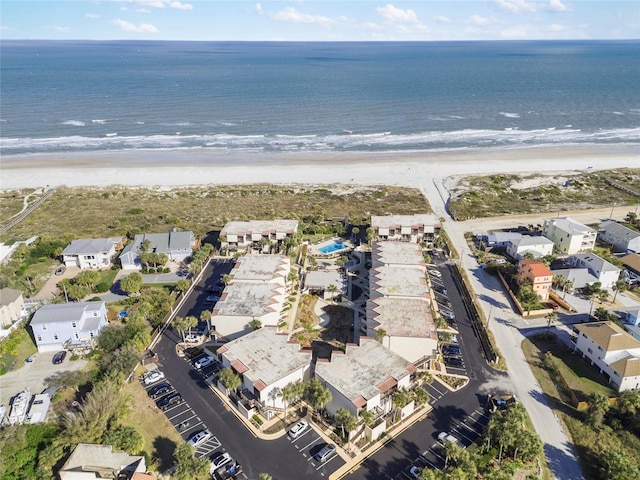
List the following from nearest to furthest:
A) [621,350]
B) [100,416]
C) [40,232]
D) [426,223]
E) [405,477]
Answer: [405,477] → [100,416] → [621,350] → [426,223] → [40,232]

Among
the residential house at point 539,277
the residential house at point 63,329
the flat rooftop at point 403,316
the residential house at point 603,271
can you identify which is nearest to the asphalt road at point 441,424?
the flat rooftop at point 403,316

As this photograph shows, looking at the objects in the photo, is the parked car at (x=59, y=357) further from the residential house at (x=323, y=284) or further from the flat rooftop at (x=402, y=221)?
the flat rooftop at (x=402, y=221)

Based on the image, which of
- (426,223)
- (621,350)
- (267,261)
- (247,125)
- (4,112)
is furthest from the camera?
(4,112)

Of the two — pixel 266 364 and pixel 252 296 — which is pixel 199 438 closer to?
pixel 266 364

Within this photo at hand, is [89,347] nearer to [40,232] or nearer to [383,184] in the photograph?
[40,232]

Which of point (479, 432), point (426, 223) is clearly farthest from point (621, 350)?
point (426, 223)
